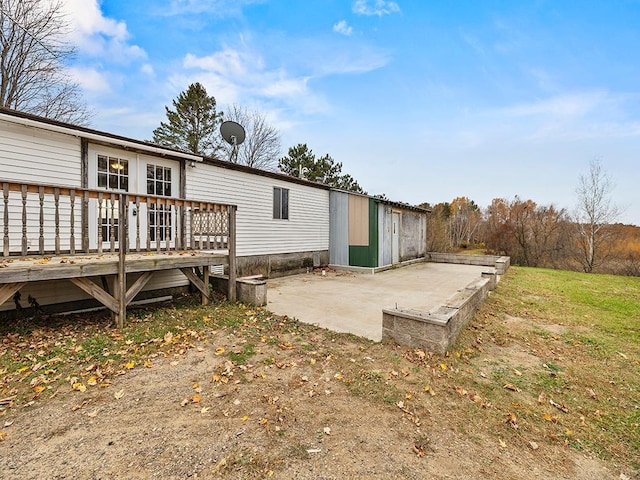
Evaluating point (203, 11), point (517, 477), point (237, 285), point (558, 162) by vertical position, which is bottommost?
point (517, 477)

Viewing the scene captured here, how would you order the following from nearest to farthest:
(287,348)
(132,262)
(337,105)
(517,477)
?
(517,477) < (287,348) < (132,262) < (337,105)

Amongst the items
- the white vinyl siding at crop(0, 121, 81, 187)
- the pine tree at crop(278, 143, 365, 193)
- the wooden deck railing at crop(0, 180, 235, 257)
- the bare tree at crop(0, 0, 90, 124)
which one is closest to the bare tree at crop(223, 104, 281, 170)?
the pine tree at crop(278, 143, 365, 193)

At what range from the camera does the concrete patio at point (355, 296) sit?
4852 millimetres

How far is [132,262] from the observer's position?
166 inches

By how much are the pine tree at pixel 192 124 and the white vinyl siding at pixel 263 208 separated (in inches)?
506

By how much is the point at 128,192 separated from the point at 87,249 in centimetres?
130

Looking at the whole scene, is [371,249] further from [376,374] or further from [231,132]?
[376,374]

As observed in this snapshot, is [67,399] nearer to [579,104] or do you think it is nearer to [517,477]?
[517,477]

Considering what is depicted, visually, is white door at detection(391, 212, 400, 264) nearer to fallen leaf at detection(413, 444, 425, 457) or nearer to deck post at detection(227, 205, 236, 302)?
deck post at detection(227, 205, 236, 302)

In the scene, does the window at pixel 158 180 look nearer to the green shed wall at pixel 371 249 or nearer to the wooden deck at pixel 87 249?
the wooden deck at pixel 87 249

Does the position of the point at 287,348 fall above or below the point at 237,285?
below

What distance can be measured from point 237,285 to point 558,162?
20.9 metres

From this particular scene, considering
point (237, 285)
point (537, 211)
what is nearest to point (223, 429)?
point (237, 285)

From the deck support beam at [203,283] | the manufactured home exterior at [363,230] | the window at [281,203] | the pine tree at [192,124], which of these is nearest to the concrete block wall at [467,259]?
the manufactured home exterior at [363,230]
